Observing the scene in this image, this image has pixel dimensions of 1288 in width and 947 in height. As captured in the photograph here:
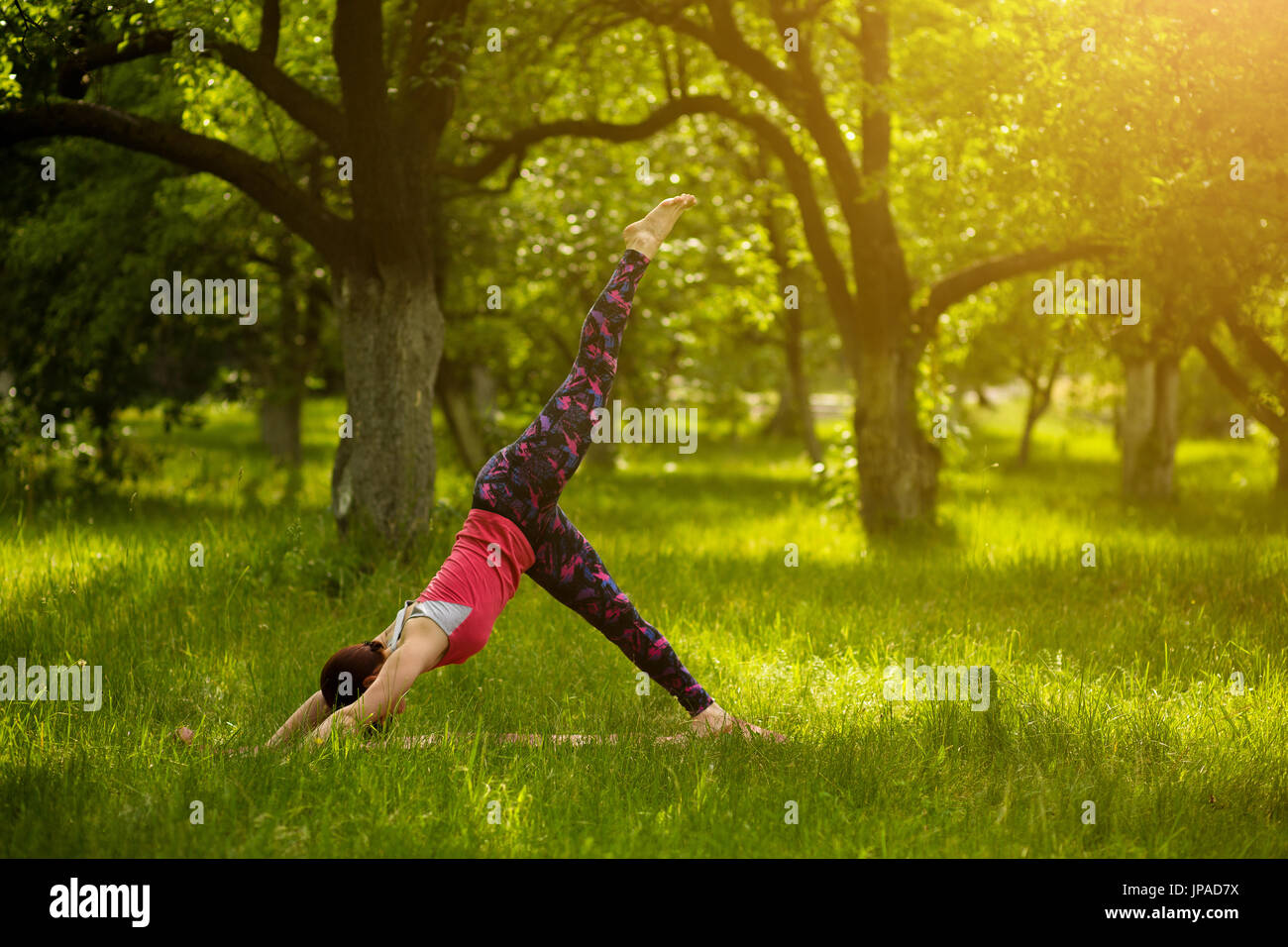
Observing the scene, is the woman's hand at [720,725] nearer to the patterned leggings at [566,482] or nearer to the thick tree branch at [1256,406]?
the patterned leggings at [566,482]

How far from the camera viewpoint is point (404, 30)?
10.1 m

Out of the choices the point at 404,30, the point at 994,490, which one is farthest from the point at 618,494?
the point at 404,30

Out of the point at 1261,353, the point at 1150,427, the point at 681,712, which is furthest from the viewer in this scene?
the point at 1150,427

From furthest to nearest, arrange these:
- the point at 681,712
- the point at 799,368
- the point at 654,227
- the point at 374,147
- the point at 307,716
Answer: the point at 799,368 → the point at 374,147 → the point at 681,712 → the point at 654,227 → the point at 307,716

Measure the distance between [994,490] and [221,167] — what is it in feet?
44.8

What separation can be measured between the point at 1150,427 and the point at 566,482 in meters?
14.2

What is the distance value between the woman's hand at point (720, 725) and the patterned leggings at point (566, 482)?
0.16 feet

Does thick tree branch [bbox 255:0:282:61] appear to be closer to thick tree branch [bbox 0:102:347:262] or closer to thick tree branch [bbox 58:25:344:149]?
thick tree branch [bbox 58:25:344:149]

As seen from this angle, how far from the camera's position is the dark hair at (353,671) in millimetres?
4715

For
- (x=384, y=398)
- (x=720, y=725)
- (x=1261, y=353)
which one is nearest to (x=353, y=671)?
(x=720, y=725)

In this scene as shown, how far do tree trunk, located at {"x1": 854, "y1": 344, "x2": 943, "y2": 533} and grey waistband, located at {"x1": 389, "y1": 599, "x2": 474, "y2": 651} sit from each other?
8.02m

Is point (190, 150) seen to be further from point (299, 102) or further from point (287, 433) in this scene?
point (287, 433)

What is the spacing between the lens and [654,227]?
5.18 m

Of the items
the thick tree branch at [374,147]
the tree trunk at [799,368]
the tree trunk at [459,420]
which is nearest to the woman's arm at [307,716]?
the thick tree branch at [374,147]
